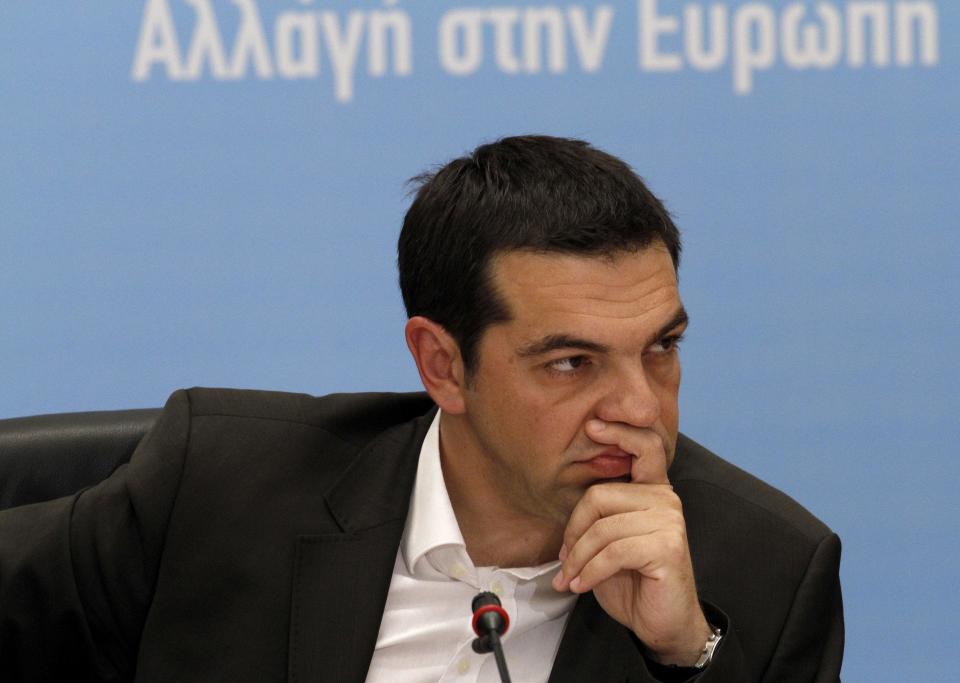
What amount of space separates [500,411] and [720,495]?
0.39 metres

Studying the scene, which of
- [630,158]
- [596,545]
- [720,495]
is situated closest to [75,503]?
[596,545]

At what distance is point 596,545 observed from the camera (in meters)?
1.82

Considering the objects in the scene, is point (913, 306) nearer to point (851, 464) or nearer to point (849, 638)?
point (851, 464)

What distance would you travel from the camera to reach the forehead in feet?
6.07

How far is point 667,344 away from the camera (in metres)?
1.92

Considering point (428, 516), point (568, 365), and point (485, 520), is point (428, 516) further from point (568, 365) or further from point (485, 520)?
point (568, 365)

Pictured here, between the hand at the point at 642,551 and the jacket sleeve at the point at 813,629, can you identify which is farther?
the jacket sleeve at the point at 813,629

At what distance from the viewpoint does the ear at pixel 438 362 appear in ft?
6.70

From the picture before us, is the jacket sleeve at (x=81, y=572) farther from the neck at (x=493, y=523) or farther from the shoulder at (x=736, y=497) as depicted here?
the shoulder at (x=736, y=497)

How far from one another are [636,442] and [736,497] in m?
0.33

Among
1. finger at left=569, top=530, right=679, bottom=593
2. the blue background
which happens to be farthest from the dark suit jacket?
the blue background

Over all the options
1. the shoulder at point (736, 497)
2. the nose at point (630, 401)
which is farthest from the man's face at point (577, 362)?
the shoulder at point (736, 497)

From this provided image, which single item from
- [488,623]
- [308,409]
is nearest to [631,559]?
[488,623]

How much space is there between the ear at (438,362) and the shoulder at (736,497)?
359 mm
